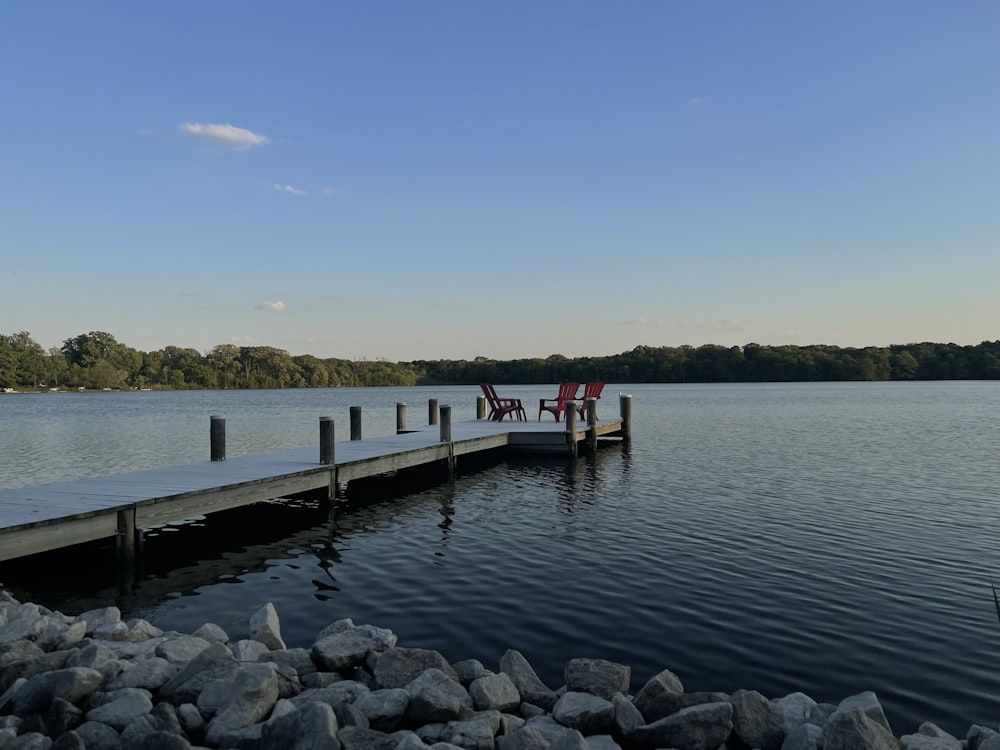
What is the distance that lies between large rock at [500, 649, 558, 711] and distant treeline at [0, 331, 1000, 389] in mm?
103955

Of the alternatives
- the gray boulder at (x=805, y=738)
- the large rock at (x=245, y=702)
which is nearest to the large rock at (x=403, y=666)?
the large rock at (x=245, y=702)

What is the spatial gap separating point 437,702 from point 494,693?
426 millimetres

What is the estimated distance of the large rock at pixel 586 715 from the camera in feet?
14.4

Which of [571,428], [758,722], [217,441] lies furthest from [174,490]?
[571,428]

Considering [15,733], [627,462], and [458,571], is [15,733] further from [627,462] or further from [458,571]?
[627,462]

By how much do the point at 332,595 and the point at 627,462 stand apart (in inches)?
491

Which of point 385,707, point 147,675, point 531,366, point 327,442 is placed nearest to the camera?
point 385,707

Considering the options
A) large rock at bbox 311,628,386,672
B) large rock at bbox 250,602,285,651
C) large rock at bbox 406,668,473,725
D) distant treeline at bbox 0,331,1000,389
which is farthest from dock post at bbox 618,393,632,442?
distant treeline at bbox 0,331,1000,389

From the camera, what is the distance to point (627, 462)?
1914 centimetres

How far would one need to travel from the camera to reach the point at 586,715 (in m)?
4.39

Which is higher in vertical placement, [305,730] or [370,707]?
[305,730]

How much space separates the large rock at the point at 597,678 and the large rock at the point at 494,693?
0.43m

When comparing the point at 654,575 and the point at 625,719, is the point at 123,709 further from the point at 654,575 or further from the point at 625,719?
the point at 654,575

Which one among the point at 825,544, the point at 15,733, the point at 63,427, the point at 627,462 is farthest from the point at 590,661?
the point at 63,427
